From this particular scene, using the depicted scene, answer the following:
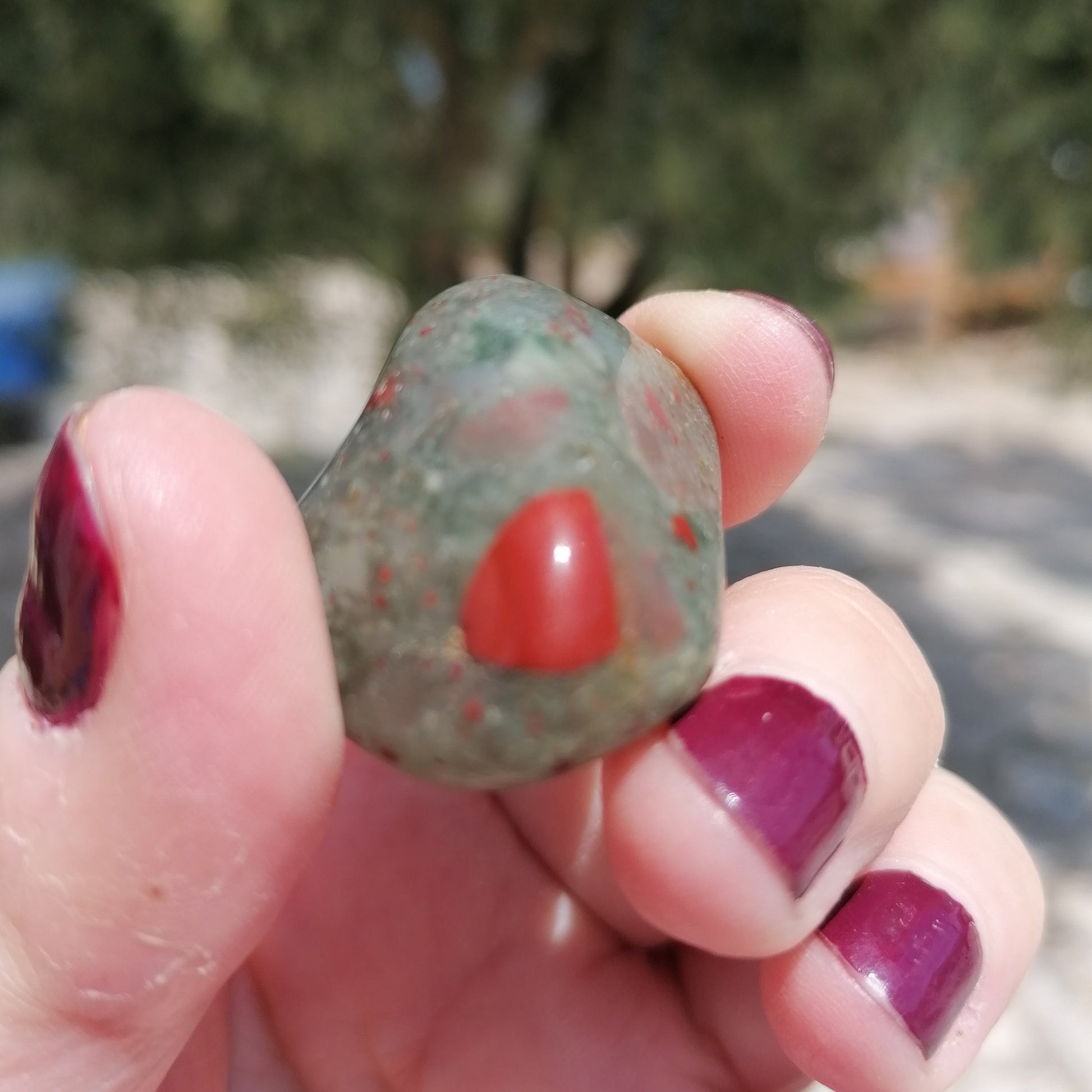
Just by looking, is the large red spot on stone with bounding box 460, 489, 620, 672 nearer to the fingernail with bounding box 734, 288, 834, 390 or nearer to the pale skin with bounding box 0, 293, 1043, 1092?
the pale skin with bounding box 0, 293, 1043, 1092

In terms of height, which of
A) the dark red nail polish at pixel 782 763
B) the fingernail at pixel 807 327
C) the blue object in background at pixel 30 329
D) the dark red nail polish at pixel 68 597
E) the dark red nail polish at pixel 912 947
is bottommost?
the blue object in background at pixel 30 329

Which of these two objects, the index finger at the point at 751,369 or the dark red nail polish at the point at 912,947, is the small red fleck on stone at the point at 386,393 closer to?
the index finger at the point at 751,369

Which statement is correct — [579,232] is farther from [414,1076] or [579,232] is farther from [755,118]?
[414,1076]

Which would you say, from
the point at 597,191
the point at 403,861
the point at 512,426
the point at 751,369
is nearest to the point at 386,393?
the point at 512,426

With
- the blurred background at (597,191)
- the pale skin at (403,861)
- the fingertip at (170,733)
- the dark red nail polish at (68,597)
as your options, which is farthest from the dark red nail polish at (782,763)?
the blurred background at (597,191)

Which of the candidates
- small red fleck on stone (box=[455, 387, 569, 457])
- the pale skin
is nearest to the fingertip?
the pale skin

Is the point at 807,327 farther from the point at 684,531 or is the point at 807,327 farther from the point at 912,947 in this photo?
the point at 912,947

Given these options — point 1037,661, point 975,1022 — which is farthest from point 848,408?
point 975,1022
